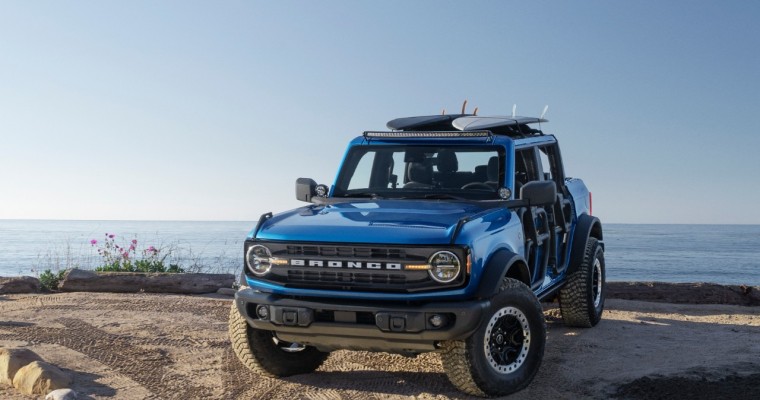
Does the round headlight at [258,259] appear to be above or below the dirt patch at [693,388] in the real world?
above

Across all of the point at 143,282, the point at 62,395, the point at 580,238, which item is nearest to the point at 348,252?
the point at 62,395

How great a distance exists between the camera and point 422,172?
7.58m

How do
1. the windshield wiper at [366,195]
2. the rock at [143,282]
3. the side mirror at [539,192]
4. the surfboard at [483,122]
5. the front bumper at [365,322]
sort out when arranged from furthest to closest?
the rock at [143,282] → the surfboard at [483,122] → the windshield wiper at [366,195] → the side mirror at [539,192] → the front bumper at [365,322]

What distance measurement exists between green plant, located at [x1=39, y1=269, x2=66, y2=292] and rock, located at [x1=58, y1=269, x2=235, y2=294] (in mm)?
339

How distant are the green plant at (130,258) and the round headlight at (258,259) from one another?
9.26m

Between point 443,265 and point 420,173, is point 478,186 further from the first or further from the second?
point 443,265

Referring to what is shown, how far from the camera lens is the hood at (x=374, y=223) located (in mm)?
5965

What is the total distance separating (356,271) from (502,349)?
133cm

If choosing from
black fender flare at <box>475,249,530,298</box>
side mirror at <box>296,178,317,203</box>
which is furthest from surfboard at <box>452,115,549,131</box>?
black fender flare at <box>475,249,530,298</box>

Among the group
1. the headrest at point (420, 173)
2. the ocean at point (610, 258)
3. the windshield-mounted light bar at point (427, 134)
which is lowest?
the ocean at point (610, 258)

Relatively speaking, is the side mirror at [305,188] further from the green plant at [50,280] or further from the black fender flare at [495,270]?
the green plant at [50,280]

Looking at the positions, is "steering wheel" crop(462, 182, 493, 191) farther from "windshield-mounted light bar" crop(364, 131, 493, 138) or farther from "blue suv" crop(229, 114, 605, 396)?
"windshield-mounted light bar" crop(364, 131, 493, 138)

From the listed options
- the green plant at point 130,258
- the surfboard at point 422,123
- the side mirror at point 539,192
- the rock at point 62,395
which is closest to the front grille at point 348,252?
the side mirror at point 539,192

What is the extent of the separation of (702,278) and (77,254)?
20.7 metres
